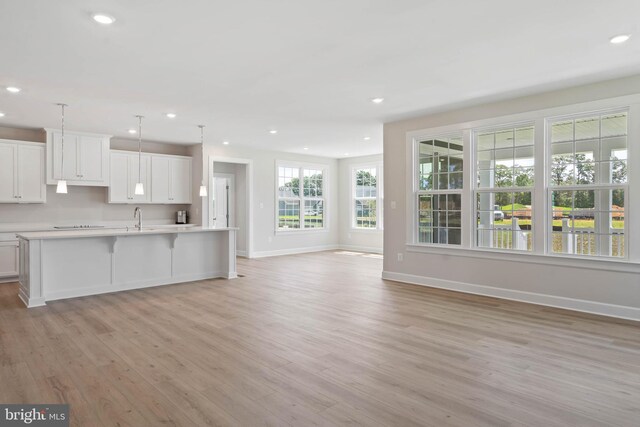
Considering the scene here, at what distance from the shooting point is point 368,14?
113 inches

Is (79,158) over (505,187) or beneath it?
over

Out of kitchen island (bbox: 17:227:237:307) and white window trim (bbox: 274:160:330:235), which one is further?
white window trim (bbox: 274:160:330:235)

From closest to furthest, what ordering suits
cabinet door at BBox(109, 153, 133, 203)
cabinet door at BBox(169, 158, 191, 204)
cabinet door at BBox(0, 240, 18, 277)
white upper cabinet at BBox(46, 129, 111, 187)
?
1. cabinet door at BBox(0, 240, 18, 277)
2. white upper cabinet at BBox(46, 129, 111, 187)
3. cabinet door at BBox(109, 153, 133, 203)
4. cabinet door at BBox(169, 158, 191, 204)

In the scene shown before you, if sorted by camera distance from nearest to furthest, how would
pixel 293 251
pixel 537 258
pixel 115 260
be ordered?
pixel 537 258 → pixel 115 260 → pixel 293 251

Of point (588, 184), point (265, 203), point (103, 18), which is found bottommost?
point (265, 203)

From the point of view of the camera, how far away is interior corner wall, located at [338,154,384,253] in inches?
402

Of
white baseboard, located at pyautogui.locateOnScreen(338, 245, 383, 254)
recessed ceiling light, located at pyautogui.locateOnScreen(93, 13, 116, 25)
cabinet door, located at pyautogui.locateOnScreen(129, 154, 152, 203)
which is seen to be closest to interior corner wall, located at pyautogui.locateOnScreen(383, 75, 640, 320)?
white baseboard, located at pyautogui.locateOnScreen(338, 245, 383, 254)

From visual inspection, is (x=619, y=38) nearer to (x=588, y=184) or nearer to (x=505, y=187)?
(x=588, y=184)

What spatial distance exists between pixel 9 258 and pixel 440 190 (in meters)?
6.82

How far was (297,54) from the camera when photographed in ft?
11.9

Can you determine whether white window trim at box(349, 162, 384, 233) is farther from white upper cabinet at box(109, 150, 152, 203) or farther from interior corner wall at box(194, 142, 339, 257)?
white upper cabinet at box(109, 150, 152, 203)

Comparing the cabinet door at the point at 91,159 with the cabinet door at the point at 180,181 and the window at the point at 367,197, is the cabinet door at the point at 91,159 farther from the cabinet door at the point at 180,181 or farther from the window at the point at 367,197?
the window at the point at 367,197

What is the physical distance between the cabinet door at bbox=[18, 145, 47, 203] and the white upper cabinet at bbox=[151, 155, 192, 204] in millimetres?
1868

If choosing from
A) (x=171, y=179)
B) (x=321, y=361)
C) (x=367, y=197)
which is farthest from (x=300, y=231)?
(x=321, y=361)
